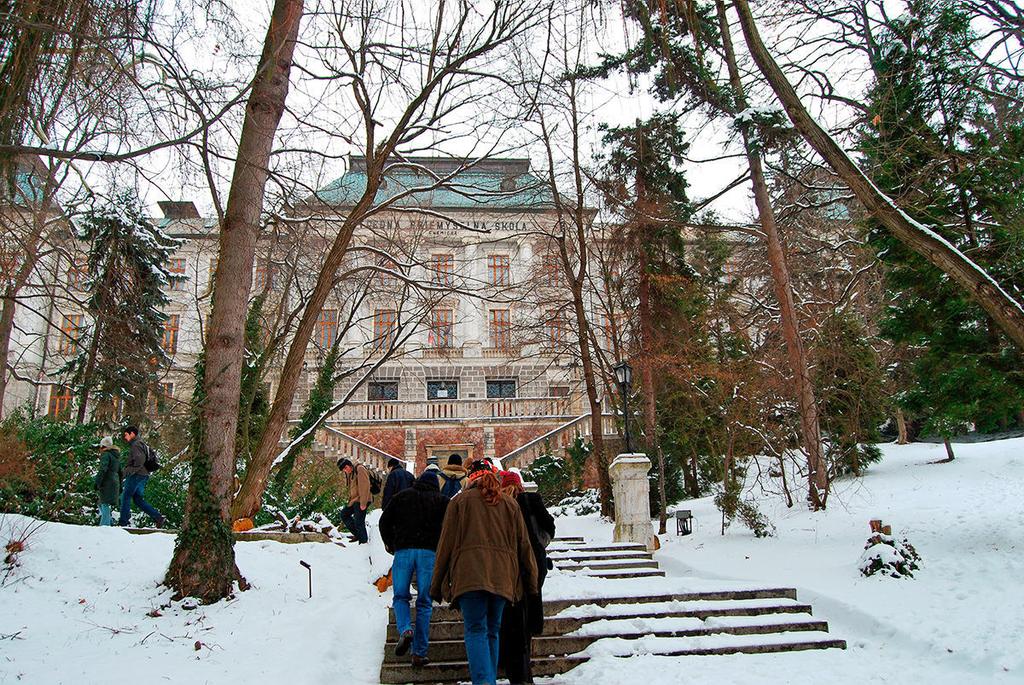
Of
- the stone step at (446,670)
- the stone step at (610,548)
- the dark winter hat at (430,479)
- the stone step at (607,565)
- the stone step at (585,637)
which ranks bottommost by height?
the stone step at (446,670)

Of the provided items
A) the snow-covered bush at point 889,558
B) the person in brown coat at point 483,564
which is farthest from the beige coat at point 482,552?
the snow-covered bush at point 889,558

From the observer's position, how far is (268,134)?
8.18m

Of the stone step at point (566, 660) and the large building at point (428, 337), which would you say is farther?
the large building at point (428, 337)

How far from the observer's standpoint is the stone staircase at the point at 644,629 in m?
6.09

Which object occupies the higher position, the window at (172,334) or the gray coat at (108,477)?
the window at (172,334)

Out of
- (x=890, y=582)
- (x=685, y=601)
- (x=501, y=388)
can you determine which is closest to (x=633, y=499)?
(x=685, y=601)

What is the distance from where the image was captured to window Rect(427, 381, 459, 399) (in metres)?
33.5

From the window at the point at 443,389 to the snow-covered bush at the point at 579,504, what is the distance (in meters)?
13.7

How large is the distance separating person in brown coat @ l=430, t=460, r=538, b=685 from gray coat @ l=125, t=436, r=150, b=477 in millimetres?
7528

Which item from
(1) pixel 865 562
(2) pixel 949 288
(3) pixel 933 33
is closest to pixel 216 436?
(1) pixel 865 562

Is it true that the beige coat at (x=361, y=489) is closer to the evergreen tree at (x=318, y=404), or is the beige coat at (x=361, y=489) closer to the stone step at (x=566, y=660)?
the evergreen tree at (x=318, y=404)

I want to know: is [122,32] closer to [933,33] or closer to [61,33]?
[61,33]

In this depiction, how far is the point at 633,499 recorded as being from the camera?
37.8ft

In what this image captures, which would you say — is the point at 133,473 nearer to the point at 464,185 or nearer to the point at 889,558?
the point at 464,185
